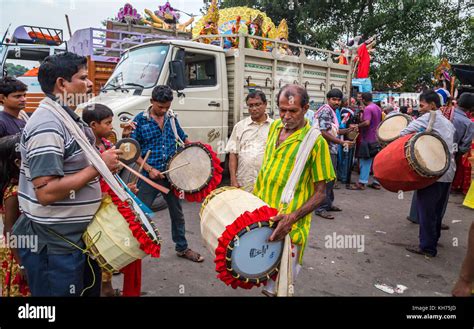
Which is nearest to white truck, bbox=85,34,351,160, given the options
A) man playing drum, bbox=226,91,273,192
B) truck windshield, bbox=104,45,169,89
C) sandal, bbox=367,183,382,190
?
truck windshield, bbox=104,45,169,89

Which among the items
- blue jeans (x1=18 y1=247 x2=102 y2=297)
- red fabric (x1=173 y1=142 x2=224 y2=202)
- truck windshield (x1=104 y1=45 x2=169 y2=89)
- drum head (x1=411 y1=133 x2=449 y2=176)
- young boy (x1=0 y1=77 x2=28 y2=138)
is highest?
truck windshield (x1=104 y1=45 x2=169 y2=89)

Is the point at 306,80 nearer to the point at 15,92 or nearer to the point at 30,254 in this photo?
the point at 15,92

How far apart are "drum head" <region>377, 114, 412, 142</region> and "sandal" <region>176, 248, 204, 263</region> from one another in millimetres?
2858

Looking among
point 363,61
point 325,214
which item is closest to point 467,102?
point 325,214

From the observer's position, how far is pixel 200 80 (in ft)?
19.8

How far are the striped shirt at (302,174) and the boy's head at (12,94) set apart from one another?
256cm

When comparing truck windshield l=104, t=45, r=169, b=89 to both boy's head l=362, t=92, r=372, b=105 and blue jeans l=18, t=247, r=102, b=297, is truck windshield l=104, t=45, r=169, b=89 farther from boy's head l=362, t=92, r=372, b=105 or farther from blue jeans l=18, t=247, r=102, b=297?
boy's head l=362, t=92, r=372, b=105

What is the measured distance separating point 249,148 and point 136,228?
5.90ft

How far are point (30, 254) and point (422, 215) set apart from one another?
4089mm

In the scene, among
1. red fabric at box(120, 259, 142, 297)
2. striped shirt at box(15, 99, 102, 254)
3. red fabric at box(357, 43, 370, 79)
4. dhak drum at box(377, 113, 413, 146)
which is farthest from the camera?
red fabric at box(357, 43, 370, 79)

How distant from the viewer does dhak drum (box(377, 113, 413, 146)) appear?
464 centimetres

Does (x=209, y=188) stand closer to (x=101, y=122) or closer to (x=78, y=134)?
(x=101, y=122)

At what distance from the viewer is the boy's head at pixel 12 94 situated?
3275mm

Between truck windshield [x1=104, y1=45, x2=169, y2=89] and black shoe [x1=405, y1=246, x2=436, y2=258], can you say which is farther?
truck windshield [x1=104, y1=45, x2=169, y2=89]
